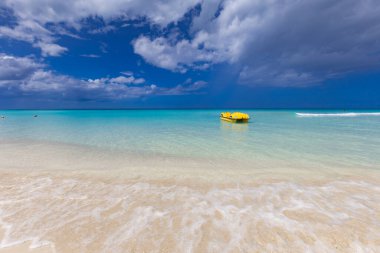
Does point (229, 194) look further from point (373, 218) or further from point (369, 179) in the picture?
point (369, 179)

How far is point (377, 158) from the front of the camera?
9.97 meters

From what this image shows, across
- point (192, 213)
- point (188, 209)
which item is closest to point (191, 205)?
point (188, 209)

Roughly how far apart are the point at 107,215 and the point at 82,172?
428cm

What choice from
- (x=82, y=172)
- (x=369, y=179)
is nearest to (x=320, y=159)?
(x=369, y=179)

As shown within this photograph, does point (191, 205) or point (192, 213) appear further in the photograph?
point (191, 205)

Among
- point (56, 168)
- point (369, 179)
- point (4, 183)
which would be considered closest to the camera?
point (4, 183)

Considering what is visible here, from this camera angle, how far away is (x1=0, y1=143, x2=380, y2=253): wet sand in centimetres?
362

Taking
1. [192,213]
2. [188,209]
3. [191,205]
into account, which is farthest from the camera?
[191,205]

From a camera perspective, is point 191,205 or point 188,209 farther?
point 191,205

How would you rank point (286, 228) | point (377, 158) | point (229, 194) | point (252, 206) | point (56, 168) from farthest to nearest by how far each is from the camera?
point (377, 158) → point (56, 168) → point (229, 194) → point (252, 206) → point (286, 228)

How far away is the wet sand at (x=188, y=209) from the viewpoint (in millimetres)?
3623

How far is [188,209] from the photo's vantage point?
Result: 16.1ft

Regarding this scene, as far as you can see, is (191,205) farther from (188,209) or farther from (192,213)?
(192,213)

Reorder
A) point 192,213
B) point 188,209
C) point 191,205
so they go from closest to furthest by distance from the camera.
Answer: point 192,213
point 188,209
point 191,205
